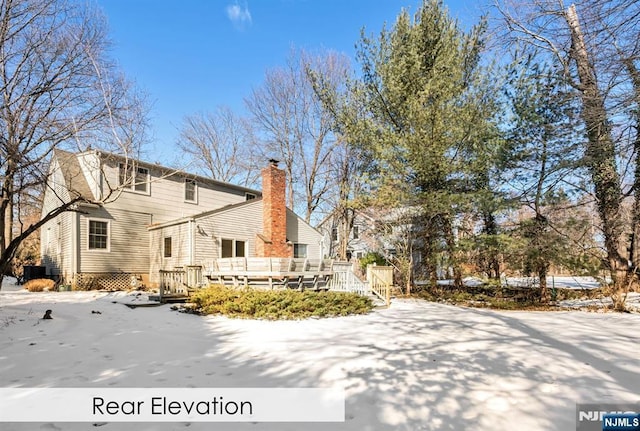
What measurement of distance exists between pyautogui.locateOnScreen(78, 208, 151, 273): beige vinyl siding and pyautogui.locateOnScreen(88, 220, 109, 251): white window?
0.36ft

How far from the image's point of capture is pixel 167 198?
55.4 feet

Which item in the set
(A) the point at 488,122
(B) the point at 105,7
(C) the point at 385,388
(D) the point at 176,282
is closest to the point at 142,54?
(B) the point at 105,7

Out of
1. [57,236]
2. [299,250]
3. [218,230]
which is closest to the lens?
[218,230]

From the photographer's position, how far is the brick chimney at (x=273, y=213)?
47.7 ft

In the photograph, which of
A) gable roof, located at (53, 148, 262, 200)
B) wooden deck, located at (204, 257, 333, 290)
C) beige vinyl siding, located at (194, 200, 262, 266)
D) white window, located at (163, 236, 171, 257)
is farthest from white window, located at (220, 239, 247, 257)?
wooden deck, located at (204, 257, 333, 290)

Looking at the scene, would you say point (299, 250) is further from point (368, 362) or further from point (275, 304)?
point (368, 362)

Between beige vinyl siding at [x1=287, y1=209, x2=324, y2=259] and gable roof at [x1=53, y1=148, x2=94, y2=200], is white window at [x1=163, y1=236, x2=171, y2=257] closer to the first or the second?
gable roof at [x1=53, y1=148, x2=94, y2=200]

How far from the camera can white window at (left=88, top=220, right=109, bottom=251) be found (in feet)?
46.8

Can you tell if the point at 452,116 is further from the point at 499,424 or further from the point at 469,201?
the point at 499,424

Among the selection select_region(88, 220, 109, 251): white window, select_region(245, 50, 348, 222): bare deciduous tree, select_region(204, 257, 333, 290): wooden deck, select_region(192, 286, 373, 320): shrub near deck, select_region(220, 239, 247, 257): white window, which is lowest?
select_region(192, 286, 373, 320): shrub near deck

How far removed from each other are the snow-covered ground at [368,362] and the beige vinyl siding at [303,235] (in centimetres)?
1058

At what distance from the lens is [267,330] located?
23.3ft

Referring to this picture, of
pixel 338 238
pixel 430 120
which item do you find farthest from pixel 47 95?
pixel 338 238
